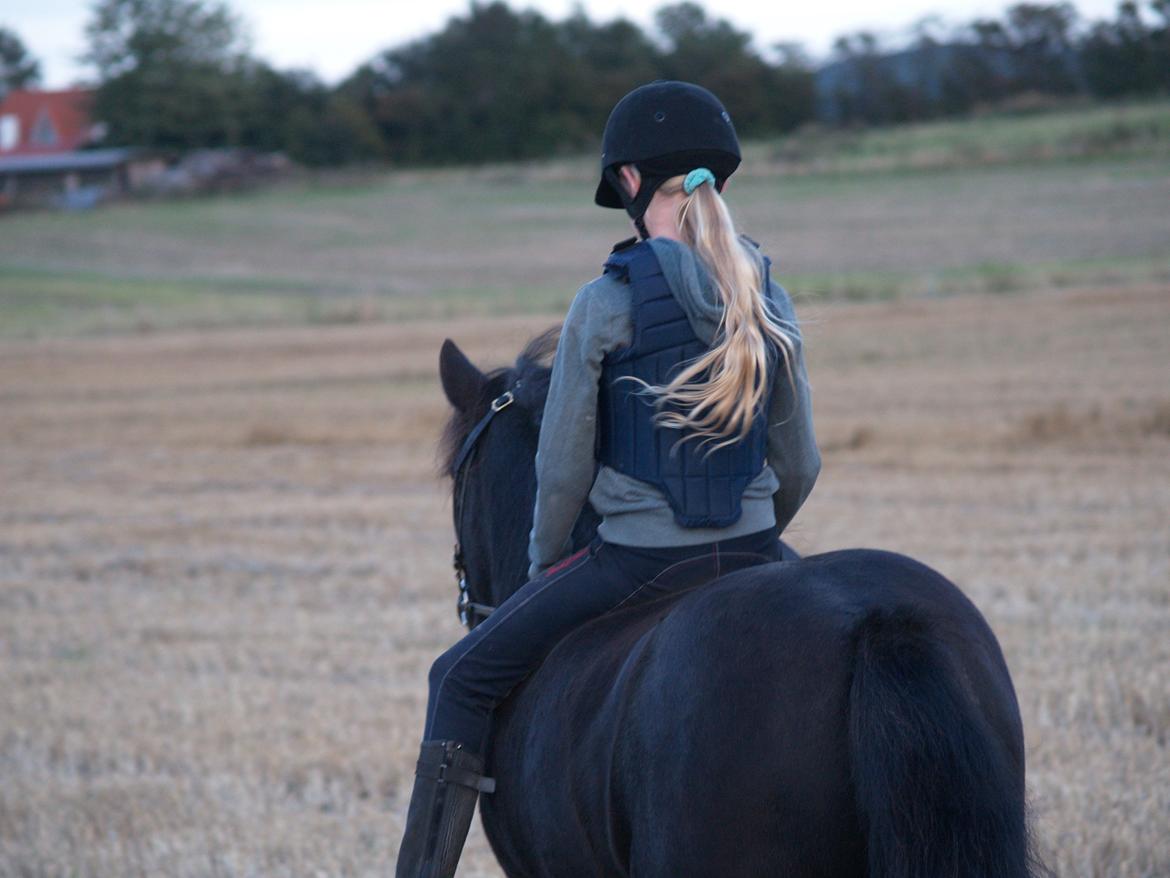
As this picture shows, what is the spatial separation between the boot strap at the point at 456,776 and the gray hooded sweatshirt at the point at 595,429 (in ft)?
1.87

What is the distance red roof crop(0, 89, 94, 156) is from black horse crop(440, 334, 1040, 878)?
283 feet

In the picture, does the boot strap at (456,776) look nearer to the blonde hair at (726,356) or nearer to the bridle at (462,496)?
the bridle at (462,496)

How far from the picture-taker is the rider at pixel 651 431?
284cm

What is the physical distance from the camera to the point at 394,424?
56.4 ft

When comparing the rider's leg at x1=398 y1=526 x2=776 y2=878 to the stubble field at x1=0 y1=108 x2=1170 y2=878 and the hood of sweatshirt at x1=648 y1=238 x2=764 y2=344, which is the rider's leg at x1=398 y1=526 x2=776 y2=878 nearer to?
the hood of sweatshirt at x1=648 y1=238 x2=764 y2=344

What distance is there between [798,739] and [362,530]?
9.35m

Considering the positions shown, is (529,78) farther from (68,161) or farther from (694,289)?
(694,289)

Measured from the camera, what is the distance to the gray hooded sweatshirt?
9.41 ft

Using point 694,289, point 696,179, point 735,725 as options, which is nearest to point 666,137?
point 696,179

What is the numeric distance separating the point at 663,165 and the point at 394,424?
14403mm

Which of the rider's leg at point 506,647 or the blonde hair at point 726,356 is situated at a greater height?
the blonde hair at point 726,356

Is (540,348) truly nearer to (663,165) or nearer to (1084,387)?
(663,165)

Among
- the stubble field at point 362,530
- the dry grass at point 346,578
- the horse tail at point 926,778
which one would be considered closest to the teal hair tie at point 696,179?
the stubble field at point 362,530

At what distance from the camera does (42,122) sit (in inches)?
3398
